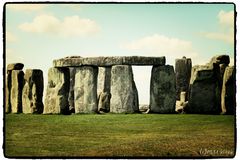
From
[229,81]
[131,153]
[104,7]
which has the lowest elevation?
[131,153]

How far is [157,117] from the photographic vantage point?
2212 centimetres

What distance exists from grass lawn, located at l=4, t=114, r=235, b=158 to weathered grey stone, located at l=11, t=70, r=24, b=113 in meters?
2.07

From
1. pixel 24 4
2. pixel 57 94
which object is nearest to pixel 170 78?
pixel 57 94

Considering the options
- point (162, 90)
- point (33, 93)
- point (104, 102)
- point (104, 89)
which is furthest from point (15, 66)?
point (162, 90)

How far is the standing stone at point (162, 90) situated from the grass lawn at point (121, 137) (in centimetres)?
144

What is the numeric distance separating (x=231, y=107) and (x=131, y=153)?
3672 millimetres

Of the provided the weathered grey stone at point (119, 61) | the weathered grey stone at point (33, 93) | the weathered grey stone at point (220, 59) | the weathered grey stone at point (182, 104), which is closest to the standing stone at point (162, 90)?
the weathered grey stone at point (119, 61)

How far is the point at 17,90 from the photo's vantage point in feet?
80.1

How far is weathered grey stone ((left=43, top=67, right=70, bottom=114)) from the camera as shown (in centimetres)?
2367

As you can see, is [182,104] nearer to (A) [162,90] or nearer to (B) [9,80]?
(A) [162,90]

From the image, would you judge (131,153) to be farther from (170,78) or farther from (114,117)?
(170,78)

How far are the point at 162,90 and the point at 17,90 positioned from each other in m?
4.48

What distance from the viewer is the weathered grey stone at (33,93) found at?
78.0 feet

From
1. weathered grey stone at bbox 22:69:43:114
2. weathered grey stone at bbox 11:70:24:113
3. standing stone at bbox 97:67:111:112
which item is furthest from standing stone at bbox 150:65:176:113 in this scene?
weathered grey stone at bbox 11:70:24:113
